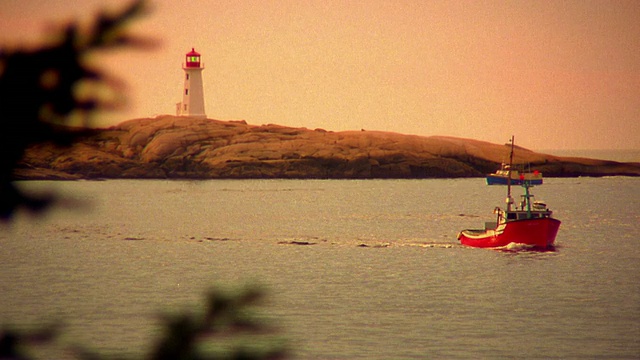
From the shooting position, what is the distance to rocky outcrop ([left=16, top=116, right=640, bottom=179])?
545 ft

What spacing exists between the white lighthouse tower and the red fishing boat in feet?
322

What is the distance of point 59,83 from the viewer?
2.91m

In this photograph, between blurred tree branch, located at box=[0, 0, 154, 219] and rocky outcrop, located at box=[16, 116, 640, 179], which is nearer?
blurred tree branch, located at box=[0, 0, 154, 219]

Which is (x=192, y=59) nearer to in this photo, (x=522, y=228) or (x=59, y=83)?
(x=522, y=228)

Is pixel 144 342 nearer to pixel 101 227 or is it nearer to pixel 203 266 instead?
pixel 203 266

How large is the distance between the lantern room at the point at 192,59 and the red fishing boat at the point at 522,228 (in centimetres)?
9786

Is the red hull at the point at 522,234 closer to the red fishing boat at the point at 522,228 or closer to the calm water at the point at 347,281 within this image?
the red fishing boat at the point at 522,228

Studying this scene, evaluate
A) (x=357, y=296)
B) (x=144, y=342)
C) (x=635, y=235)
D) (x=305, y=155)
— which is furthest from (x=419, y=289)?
(x=305, y=155)

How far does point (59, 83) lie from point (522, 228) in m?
59.2

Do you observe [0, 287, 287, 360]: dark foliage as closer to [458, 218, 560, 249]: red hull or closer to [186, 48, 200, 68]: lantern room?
[458, 218, 560, 249]: red hull

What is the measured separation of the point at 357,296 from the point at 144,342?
14844mm

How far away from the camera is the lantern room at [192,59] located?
155 metres

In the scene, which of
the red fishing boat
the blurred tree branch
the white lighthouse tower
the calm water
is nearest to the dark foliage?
the calm water

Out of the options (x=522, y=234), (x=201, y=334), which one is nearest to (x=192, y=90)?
(x=522, y=234)
